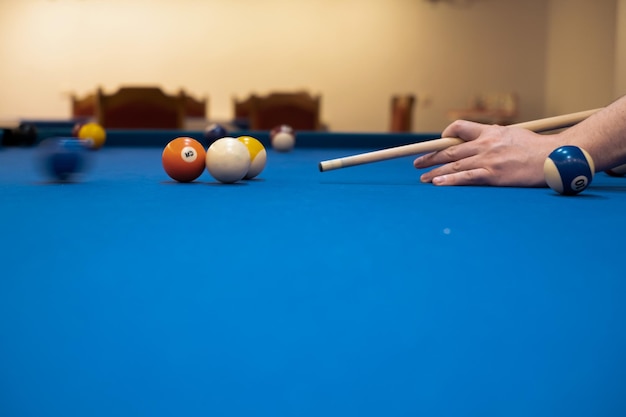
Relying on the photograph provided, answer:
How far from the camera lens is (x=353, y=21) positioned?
9.97m

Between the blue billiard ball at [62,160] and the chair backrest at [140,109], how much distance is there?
416cm

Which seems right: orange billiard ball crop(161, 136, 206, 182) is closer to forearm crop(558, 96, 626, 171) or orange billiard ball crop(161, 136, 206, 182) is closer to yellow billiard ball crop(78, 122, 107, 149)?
forearm crop(558, 96, 626, 171)

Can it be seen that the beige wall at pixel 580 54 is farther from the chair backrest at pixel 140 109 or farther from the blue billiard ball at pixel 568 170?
the blue billiard ball at pixel 568 170

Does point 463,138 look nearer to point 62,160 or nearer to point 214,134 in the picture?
point 62,160

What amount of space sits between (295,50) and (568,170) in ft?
29.2

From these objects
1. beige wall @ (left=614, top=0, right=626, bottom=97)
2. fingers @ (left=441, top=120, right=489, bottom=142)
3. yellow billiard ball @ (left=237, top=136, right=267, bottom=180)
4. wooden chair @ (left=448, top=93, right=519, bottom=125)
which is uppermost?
beige wall @ (left=614, top=0, right=626, bottom=97)

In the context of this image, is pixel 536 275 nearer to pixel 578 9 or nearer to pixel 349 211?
pixel 349 211

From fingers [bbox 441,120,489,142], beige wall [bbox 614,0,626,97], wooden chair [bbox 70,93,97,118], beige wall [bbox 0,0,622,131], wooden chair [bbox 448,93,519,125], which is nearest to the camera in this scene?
fingers [bbox 441,120,489,142]

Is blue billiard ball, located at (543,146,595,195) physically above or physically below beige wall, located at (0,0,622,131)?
below

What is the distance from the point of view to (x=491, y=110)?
955cm

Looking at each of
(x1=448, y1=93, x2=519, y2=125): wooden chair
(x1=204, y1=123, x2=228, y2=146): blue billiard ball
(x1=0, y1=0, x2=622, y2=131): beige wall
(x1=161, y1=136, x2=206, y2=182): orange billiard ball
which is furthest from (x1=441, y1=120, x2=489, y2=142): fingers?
(x1=0, y1=0, x2=622, y2=131): beige wall

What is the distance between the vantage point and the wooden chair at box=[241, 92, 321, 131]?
21.2 feet

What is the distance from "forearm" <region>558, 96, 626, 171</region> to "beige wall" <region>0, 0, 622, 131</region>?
28.2 ft

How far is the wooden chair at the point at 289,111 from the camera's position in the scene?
6.46m
